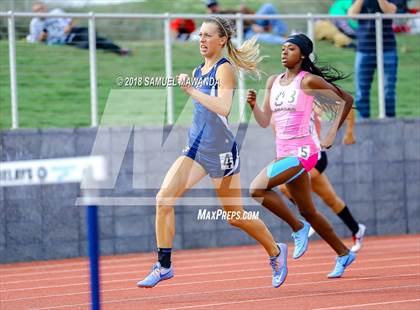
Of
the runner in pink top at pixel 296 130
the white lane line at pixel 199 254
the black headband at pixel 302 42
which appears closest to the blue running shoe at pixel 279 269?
the runner in pink top at pixel 296 130

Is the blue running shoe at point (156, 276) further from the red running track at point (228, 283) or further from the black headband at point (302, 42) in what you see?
the black headband at point (302, 42)

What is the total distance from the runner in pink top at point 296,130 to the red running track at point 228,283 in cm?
70

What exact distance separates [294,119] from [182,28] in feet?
20.2

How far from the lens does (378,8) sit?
1777 centimetres

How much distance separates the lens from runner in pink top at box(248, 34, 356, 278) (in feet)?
36.0

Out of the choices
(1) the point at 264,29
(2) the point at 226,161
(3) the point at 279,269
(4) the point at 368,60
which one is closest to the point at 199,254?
(4) the point at 368,60

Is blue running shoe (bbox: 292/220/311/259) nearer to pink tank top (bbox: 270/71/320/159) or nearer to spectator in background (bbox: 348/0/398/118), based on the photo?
pink tank top (bbox: 270/71/320/159)

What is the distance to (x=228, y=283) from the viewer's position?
38.1ft

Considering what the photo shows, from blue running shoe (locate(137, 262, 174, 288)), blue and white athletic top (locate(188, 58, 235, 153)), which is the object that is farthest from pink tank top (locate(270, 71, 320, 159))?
blue running shoe (locate(137, 262, 174, 288))

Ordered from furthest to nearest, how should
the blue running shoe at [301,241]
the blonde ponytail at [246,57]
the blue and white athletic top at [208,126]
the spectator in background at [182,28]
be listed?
the spectator in background at [182,28]
the blue running shoe at [301,241]
the blonde ponytail at [246,57]
the blue and white athletic top at [208,126]

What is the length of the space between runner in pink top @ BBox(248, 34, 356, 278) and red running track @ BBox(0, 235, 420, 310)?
2.30 ft

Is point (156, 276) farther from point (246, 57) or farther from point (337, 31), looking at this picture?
point (337, 31)

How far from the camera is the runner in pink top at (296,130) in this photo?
11.0m

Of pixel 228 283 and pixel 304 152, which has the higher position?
pixel 304 152
